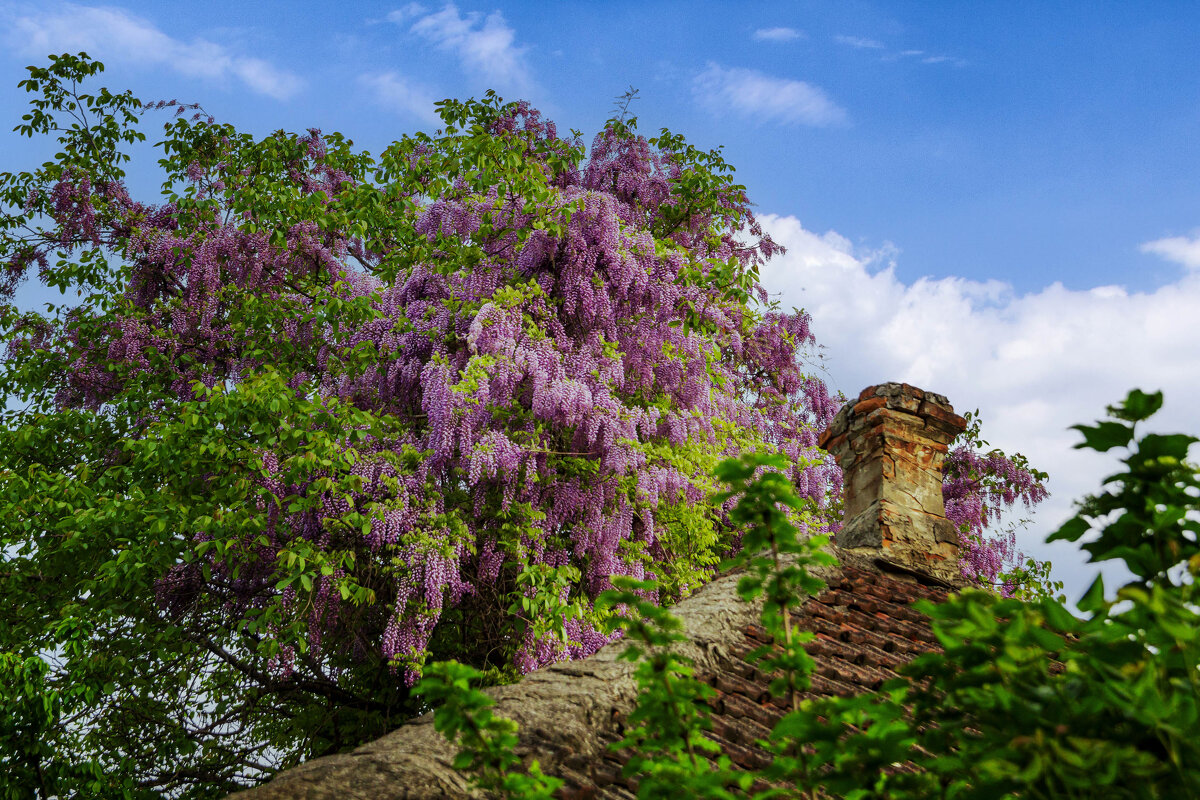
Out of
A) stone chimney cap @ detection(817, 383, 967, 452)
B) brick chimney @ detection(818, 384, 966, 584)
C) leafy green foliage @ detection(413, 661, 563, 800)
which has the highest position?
stone chimney cap @ detection(817, 383, 967, 452)

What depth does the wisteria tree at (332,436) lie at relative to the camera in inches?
293

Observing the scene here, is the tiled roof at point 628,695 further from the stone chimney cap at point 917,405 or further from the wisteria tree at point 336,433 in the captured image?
the wisteria tree at point 336,433

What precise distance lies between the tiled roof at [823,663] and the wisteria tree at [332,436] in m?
2.55

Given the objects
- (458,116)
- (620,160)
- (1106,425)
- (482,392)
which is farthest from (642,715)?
(620,160)

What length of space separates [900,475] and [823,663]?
96.9 inches

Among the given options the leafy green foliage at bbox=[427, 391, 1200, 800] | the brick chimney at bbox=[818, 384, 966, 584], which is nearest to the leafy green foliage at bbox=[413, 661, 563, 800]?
the leafy green foliage at bbox=[427, 391, 1200, 800]

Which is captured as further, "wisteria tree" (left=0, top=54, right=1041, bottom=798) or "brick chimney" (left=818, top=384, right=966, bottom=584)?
"wisteria tree" (left=0, top=54, right=1041, bottom=798)

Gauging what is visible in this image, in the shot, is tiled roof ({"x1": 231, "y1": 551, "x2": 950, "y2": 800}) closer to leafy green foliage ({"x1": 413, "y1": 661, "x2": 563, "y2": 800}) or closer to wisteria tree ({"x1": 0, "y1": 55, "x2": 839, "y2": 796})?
leafy green foliage ({"x1": 413, "y1": 661, "x2": 563, "y2": 800})

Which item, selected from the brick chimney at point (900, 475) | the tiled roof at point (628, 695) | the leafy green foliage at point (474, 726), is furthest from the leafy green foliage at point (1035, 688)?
the brick chimney at point (900, 475)

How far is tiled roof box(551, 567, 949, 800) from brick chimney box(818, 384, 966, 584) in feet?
1.42

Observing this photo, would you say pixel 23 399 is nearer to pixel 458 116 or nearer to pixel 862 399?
pixel 458 116

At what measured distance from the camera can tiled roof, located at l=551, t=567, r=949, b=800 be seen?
128 inches

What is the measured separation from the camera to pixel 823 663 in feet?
14.5

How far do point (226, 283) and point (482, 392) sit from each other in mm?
4957
